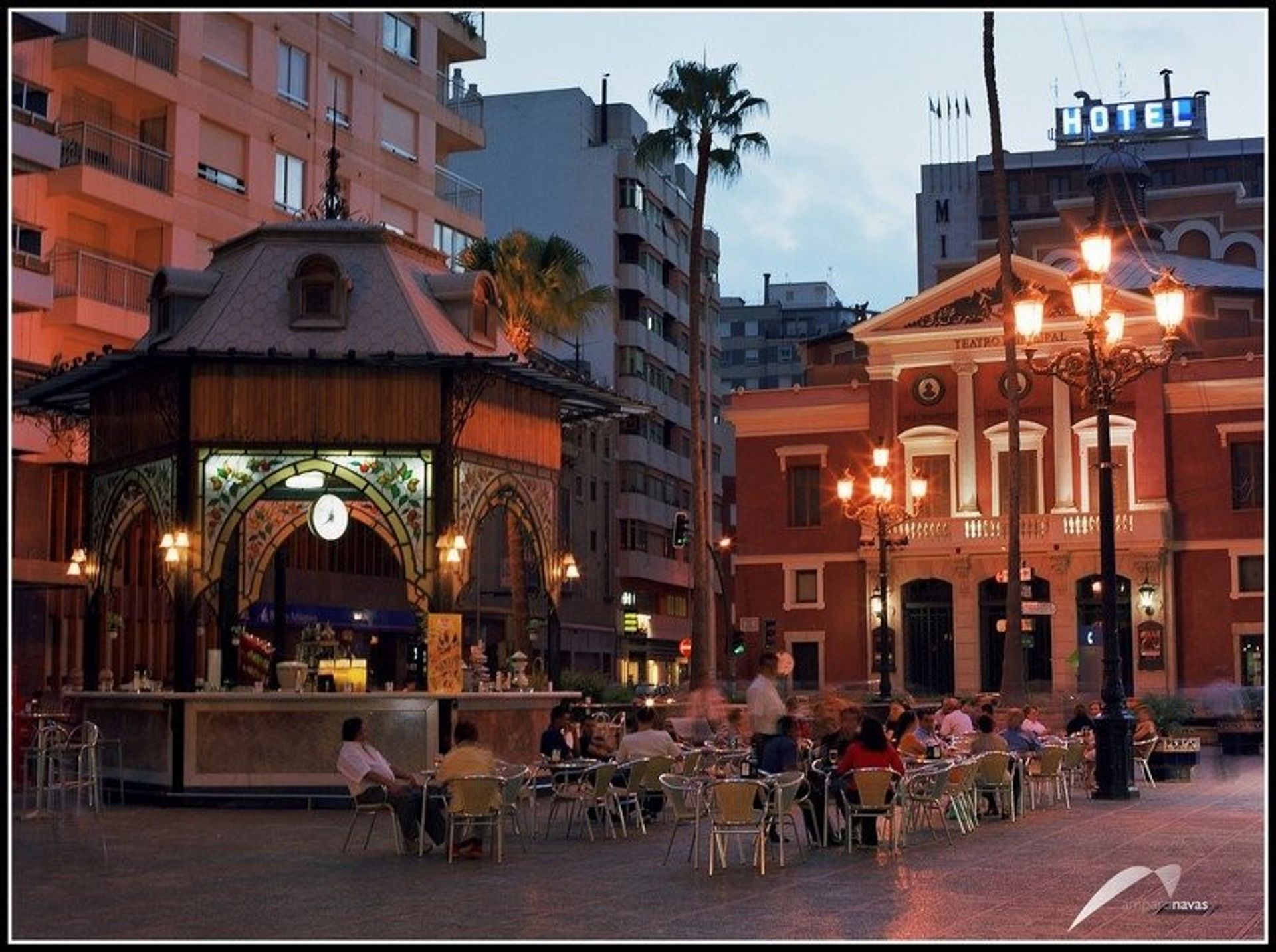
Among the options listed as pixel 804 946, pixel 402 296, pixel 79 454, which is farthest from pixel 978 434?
pixel 804 946

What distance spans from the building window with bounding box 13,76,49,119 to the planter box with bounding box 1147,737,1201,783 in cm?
2244

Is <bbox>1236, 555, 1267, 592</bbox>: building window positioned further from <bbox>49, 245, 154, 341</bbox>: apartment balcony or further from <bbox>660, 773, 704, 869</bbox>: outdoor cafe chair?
<bbox>660, 773, 704, 869</bbox>: outdoor cafe chair

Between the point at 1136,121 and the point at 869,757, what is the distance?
72.1 meters

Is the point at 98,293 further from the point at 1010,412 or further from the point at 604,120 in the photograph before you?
the point at 604,120

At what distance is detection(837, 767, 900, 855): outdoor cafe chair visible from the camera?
52.5 ft

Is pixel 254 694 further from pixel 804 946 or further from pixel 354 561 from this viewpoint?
pixel 354 561

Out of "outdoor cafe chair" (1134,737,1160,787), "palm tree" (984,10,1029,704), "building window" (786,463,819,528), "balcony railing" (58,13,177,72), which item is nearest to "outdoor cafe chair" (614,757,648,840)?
"outdoor cafe chair" (1134,737,1160,787)

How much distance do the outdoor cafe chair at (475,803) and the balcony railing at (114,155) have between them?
24.0 m

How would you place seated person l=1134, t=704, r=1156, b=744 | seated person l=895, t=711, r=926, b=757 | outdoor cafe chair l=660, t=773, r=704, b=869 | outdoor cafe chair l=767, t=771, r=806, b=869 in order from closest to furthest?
outdoor cafe chair l=767, t=771, r=806, b=869 → outdoor cafe chair l=660, t=773, r=704, b=869 → seated person l=895, t=711, r=926, b=757 → seated person l=1134, t=704, r=1156, b=744

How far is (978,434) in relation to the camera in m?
53.6

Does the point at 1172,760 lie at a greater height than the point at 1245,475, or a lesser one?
lesser

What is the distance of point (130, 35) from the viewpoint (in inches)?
1474

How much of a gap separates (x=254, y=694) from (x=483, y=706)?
278 centimetres

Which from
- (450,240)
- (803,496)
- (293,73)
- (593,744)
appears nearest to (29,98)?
(293,73)
